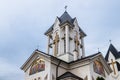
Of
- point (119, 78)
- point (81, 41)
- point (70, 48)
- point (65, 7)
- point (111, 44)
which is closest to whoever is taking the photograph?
point (70, 48)

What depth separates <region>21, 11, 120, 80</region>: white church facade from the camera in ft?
65.6

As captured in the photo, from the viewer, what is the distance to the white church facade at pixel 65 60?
65.6 ft

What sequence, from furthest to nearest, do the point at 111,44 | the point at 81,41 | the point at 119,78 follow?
the point at 111,44 < the point at 119,78 < the point at 81,41

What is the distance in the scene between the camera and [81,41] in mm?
28078

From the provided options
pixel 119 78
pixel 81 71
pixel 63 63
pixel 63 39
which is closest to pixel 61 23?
pixel 63 39

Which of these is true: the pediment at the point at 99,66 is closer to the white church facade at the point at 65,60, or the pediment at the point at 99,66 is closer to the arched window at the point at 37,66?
the white church facade at the point at 65,60

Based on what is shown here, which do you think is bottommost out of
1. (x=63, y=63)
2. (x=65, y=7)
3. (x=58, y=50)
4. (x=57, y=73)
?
(x=57, y=73)

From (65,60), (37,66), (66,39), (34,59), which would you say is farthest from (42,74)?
(66,39)

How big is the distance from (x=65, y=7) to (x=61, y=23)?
17.5ft


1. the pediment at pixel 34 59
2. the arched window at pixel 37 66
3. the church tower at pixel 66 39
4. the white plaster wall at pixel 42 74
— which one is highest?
the church tower at pixel 66 39

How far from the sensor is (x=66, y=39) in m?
24.4

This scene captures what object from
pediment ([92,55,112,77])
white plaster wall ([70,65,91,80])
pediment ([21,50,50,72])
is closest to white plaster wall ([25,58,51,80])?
pediment ([21,50,50,72])

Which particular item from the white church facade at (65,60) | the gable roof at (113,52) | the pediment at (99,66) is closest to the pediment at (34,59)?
the white church facade at (65,60)

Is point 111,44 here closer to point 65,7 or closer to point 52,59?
point 65,7
